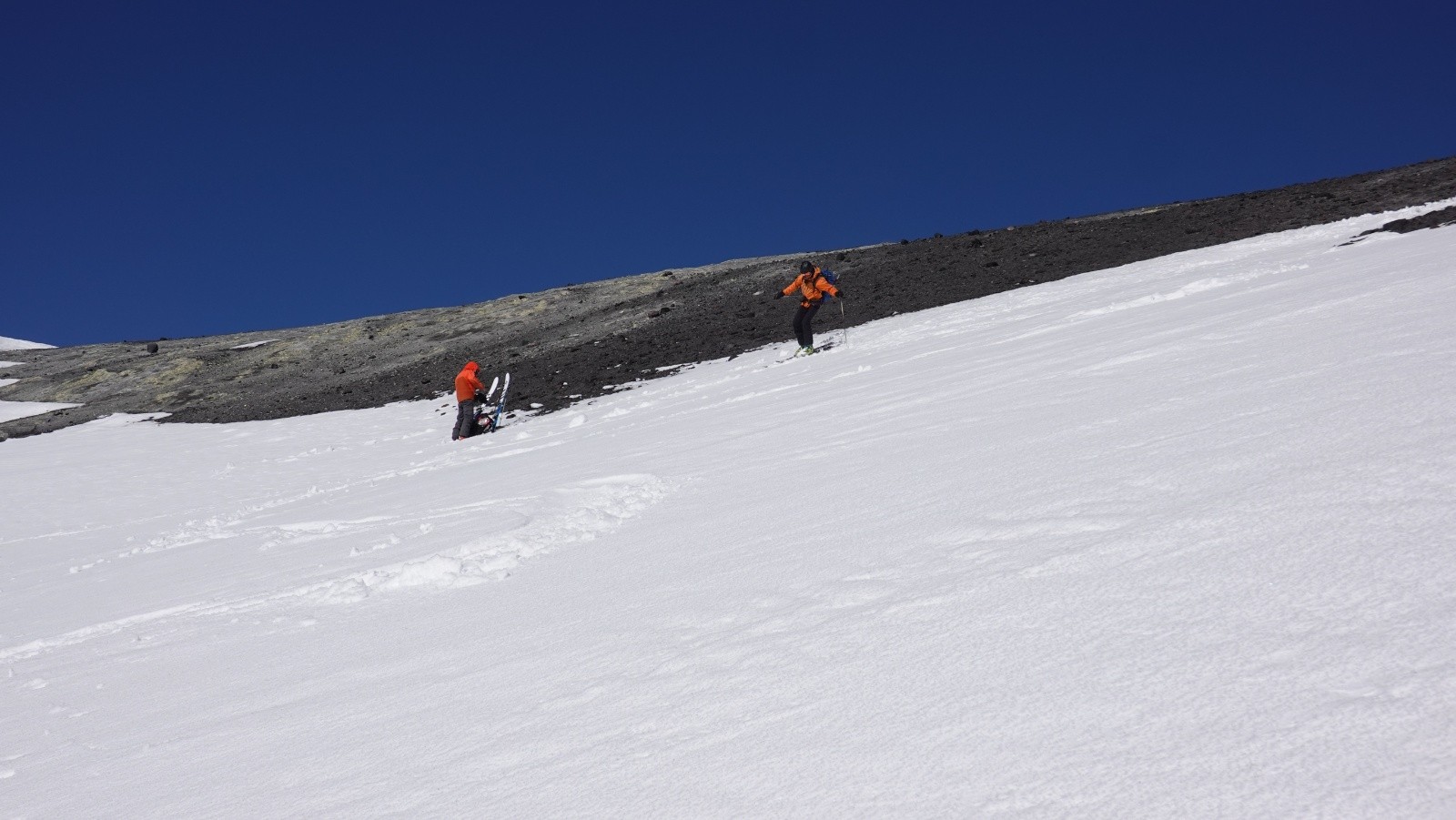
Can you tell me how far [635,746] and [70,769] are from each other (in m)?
2.35

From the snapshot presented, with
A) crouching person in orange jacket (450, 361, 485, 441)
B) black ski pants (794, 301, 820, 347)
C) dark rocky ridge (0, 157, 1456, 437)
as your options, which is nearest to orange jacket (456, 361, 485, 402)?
crouching person in orange jacket (450, 361, 485, 441)

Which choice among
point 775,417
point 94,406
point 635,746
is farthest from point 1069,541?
point 94,406

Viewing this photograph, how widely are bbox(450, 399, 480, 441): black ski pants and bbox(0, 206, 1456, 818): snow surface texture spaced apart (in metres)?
6.87

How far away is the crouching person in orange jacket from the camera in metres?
15.8

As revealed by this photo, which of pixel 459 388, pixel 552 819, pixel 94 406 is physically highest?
pixel 94 406

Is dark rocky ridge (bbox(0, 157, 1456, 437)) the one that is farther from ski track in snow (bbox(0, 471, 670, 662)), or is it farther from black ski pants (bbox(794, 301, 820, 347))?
ski track in snow (bbox(0, 471, 670, 662))

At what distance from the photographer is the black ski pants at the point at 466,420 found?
1581 centimetres

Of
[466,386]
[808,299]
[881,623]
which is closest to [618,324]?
[808,299]

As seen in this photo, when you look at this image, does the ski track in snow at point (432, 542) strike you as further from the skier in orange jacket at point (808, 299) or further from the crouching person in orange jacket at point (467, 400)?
the skier in orange jacket at point (808, 299)

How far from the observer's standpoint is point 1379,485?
11.2ft

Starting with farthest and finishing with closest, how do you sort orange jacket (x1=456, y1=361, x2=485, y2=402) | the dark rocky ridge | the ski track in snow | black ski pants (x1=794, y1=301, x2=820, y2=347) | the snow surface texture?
1. the dark rocky ridge
2. black ski pants (x1=794, y1=301, x2=820, y2=347)
3. orange jacket (x1=456, y1=361, x2=485, y2=402)
4. the ski track in snow
5. the snow surface texture

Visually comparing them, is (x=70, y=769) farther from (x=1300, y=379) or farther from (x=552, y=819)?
(x=1300, y=379)

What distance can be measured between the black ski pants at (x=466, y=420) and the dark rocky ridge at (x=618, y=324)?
5.91ft

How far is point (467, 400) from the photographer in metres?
15.8
